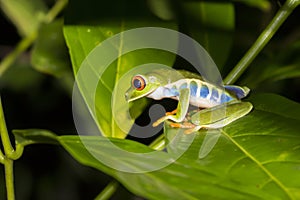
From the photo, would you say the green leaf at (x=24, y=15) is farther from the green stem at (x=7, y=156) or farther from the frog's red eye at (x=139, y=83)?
the green stem at (x=7, y=156)

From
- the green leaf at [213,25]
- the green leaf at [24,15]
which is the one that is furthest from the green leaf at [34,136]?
the green leaf at [24,15]

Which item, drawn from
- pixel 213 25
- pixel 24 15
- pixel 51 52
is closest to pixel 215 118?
pixel 213 25

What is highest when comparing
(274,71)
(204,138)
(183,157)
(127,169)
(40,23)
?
(40,23)

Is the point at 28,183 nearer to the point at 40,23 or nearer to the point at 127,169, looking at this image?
the point at 40,23

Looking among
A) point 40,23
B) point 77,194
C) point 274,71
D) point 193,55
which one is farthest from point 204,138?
point 77,194

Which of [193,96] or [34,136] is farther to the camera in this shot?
[193,96]

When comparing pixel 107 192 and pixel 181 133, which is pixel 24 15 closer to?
pixel 107 192

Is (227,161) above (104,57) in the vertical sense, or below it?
below
